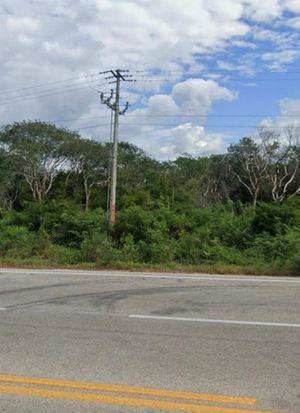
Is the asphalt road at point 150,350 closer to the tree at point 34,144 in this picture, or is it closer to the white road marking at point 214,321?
the white road marking at point 214,321

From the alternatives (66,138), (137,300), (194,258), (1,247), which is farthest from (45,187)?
(137,300)

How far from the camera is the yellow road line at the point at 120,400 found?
4.15 m

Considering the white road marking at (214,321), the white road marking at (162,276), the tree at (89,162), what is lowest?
the white road marking at (162,276)

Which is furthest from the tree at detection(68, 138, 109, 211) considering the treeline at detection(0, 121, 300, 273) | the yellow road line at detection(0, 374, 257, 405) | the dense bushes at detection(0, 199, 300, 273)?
the yellow road line at detection(0, 374, 257, 405)

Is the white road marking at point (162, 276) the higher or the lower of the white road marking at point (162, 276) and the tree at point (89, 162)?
the lower

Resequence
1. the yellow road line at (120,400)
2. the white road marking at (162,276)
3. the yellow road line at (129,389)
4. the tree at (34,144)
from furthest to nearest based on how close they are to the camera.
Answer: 1. the tree at (34,144)
2. the white road marking at (162,276)
3. the yellow road line at (129,389)
4. the yellow road line at (120,400)

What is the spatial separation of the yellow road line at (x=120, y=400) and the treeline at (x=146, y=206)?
402 inches

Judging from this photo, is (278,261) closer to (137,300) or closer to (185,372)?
(137,300)

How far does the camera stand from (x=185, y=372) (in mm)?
5043

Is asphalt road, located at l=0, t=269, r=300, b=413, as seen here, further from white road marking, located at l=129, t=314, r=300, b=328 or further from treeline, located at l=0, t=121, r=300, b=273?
treeline, located at l=0, t=121, r=300, b=273

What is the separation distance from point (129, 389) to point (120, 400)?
0.85 ft

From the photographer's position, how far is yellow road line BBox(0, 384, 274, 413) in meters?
4.15

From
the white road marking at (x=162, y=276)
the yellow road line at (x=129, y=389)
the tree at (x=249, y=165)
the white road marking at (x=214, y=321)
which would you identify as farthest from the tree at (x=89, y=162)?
the yellow road line at (x=129, y=389)

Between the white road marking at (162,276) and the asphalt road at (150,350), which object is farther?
the white road marking at (162,276)
